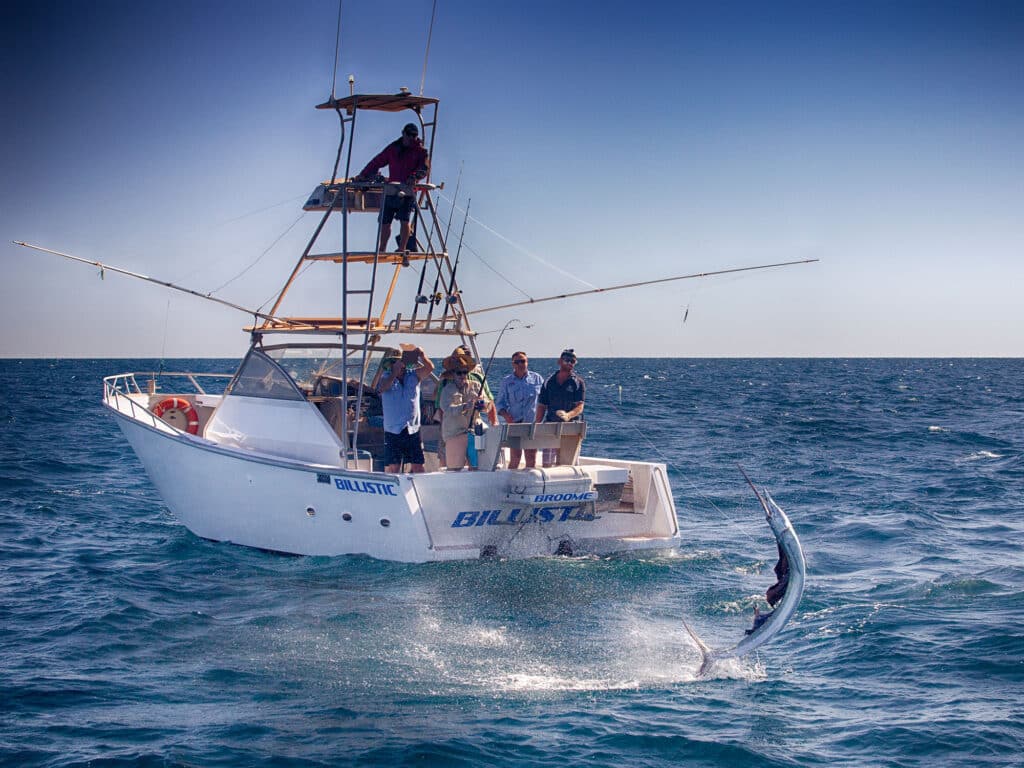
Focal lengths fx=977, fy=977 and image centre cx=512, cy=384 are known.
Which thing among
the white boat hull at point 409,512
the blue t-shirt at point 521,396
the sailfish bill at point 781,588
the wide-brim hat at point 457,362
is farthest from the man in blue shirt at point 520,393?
the sailfish bill at point 781,588

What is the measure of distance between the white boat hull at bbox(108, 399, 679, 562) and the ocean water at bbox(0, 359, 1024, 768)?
8.3 inches

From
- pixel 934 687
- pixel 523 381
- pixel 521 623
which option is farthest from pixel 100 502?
pixel 934 687

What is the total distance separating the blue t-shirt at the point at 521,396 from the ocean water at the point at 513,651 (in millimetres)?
1622

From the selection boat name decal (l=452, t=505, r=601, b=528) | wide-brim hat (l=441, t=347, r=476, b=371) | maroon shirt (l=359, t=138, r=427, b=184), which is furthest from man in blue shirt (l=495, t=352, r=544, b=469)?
maroon shirt (l=359, t=138, r=427, b=184)

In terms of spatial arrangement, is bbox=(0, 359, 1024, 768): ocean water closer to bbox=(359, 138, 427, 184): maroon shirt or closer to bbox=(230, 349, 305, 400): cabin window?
bbox=(230, 349, 305, 400): cabin window

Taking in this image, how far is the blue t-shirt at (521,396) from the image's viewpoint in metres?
10.2

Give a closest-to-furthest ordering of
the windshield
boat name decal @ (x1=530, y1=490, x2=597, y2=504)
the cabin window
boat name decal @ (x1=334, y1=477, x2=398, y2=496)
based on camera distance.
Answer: boat name decal @ (x1=334, y1=477, x2=398, y2=496) < boat name decal @ (x1=530, y1=490, x2=597, y2=504) < the cabin window < the windshield

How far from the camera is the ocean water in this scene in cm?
571

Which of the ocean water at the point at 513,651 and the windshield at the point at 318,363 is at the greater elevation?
the windshield at the point at 318,363

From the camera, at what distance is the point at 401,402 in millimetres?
9703

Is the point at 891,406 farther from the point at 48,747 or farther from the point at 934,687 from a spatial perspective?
the point at 48,747

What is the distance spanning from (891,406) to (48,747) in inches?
1531

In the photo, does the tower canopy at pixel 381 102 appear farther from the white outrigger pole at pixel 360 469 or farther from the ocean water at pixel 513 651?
the ocean water at pixel 513 651

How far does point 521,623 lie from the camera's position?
25.5 ft
